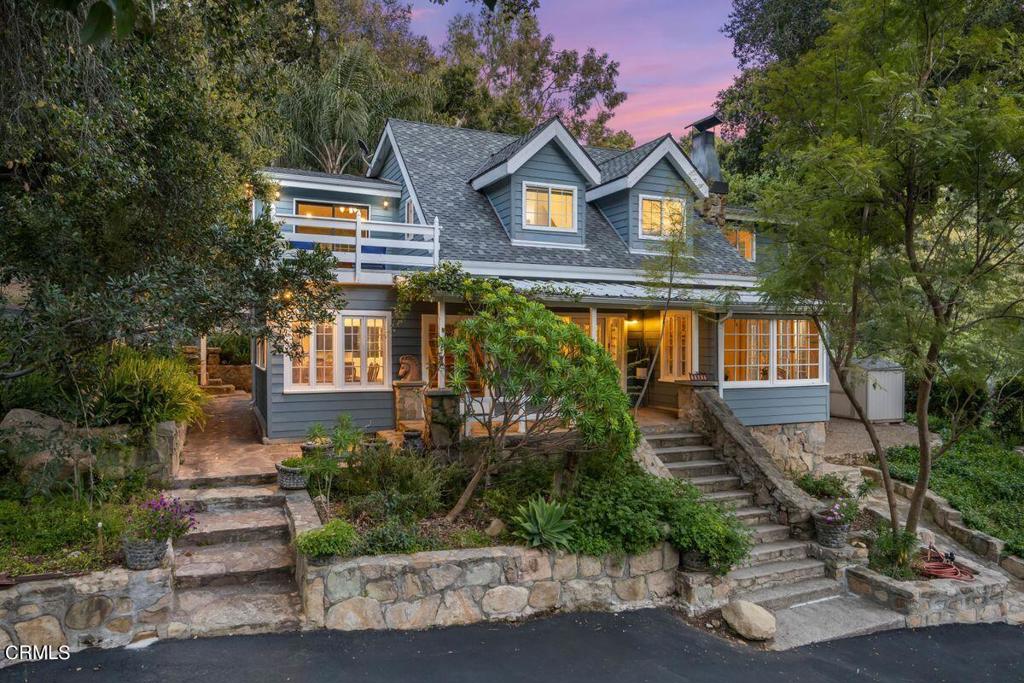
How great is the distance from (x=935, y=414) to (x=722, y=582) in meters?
12.2

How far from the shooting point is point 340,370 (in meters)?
10.2

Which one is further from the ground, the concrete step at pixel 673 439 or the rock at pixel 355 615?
the concrete step at pixel 673 439

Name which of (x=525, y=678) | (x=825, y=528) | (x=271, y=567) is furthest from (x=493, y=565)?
(x=825, y=528)

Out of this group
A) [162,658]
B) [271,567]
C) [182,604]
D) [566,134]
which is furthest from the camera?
[566,134]

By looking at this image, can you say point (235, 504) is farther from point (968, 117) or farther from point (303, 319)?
point (968, 117)

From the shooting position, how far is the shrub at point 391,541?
5742 millimetres

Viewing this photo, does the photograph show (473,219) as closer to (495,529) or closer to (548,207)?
(548,207)

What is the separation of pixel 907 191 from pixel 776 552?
14.7ft

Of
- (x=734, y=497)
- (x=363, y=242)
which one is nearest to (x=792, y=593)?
(x=734, y=497)

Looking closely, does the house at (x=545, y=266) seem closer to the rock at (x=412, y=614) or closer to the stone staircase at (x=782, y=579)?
the stone staircase at (x=782, y=579)

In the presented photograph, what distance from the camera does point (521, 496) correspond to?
7.25 meters

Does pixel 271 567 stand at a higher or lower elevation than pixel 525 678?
higher

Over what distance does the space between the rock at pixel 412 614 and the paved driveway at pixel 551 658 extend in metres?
0.13

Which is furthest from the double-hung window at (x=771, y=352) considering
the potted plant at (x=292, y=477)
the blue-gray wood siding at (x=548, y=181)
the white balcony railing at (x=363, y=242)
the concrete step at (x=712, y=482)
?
the potted plant at (x=292, y=477)
